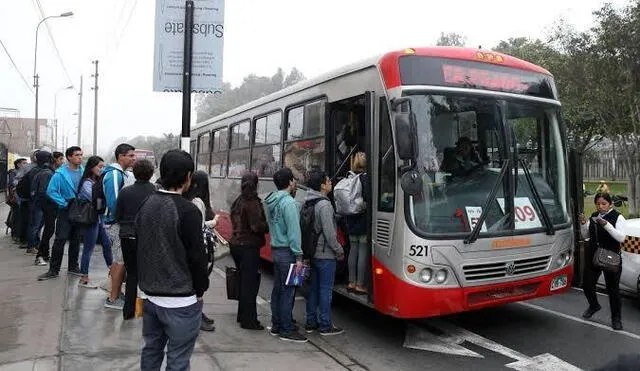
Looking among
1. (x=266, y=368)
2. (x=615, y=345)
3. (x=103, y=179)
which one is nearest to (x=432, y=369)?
(x=266, y=368)

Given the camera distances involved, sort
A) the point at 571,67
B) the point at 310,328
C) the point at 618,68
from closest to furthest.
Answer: the point at 310,328 < the point at 618,68 < the point at 571,67

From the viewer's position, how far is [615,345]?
603 centimetres

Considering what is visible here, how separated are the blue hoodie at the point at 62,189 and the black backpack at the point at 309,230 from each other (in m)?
3.51

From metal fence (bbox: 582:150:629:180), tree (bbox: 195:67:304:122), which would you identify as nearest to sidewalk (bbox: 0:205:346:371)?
metal fence (bbox: 582:150:629:180)

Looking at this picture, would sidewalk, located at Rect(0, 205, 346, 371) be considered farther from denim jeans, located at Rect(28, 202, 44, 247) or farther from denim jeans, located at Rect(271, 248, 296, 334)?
denim jeans, located at Rect(28, 202, 44, 247)

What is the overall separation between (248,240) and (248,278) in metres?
0.42

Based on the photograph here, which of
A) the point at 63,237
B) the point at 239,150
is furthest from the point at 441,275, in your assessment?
the point at 239,150

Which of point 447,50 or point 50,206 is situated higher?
point 447,50

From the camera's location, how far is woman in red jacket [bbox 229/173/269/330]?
20.1 ft

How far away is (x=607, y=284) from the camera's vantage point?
6.69 metres

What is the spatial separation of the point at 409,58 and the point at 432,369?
2991 mm

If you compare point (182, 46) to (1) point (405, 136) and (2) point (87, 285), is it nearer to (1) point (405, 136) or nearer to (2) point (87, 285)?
(2) point (87, 285)

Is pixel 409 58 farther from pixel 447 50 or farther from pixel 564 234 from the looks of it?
pixel 564 234

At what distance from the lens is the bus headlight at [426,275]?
222 inches
